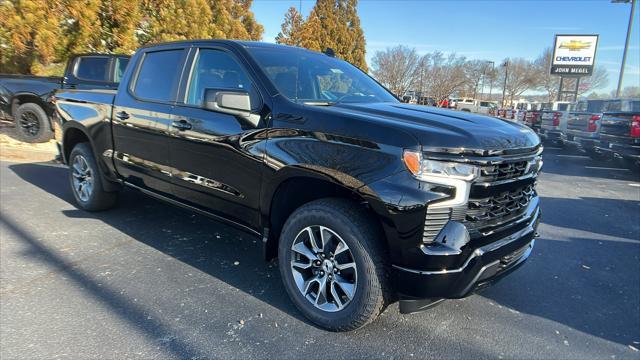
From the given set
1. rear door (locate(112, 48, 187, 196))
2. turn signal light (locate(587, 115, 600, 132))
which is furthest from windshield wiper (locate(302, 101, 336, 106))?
turn signal light (locate(587, 115, 600, 132))

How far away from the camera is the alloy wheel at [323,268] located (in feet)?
9.07

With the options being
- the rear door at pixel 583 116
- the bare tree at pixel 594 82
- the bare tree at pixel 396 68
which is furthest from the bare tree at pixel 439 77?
the bare tree at pixel 594 82

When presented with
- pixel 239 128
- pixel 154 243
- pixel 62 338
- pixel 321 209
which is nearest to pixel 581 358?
pixel 321 209

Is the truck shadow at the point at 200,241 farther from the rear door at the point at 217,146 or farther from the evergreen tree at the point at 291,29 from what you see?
the evergreen tree at the point at 291,29

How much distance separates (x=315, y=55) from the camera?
13.3 feet

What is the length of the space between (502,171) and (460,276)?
0.70 meters

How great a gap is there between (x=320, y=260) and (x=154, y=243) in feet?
7.30

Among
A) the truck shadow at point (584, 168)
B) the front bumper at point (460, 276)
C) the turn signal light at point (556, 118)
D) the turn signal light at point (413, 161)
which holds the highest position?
the turn signal light at point (413, 161)

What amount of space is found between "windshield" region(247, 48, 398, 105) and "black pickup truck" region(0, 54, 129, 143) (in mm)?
6182

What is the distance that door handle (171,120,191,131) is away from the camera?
358 cm

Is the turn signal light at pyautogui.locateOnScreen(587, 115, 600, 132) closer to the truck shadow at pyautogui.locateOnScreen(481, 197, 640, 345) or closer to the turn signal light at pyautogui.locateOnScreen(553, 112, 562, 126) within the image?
the turn signal light at pyautogui.locateOnScreen(553, 112, 562, 126)

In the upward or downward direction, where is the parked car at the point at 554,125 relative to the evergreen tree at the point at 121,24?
downward

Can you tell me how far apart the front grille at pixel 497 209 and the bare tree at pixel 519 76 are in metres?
61.0

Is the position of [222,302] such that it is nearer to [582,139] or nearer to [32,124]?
[32,124]
